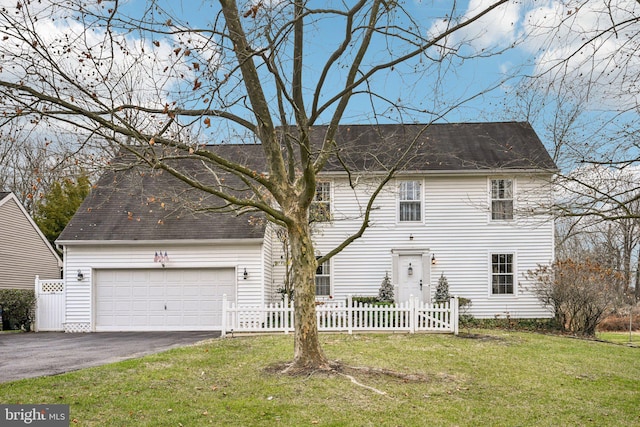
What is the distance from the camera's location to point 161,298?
1900cm

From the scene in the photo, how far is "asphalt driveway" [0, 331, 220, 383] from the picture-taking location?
10672mm

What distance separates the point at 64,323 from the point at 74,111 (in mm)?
13080

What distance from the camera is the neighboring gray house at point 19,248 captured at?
24469mm

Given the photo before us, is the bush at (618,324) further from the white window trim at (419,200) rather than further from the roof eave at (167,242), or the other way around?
the roof eave at (167,242)

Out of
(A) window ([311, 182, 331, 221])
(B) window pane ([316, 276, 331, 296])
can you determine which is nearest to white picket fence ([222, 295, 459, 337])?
(A) window ([311, 182, 331, 221])

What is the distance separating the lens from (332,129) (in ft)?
33.3

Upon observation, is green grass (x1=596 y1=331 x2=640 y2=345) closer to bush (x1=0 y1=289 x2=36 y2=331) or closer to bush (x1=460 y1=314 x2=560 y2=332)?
bush (x1=460 y1=314 x2=560 y2=332)

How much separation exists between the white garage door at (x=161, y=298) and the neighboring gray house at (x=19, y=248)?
25.2 ft

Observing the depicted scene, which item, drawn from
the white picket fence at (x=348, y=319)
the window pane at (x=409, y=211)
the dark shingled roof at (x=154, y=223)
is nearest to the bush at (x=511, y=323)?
the white picket fence at (x=348, y=319)

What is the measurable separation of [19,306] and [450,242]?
1504 centimetres

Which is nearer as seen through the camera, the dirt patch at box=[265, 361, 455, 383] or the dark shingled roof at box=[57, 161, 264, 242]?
the dirt patch at box=[265, 361, 455, 383]

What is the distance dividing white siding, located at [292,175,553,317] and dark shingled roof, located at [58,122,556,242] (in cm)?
94

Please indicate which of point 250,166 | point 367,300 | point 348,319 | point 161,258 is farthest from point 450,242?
point 161,258

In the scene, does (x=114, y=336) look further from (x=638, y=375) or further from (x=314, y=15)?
(x=638, y=375)
